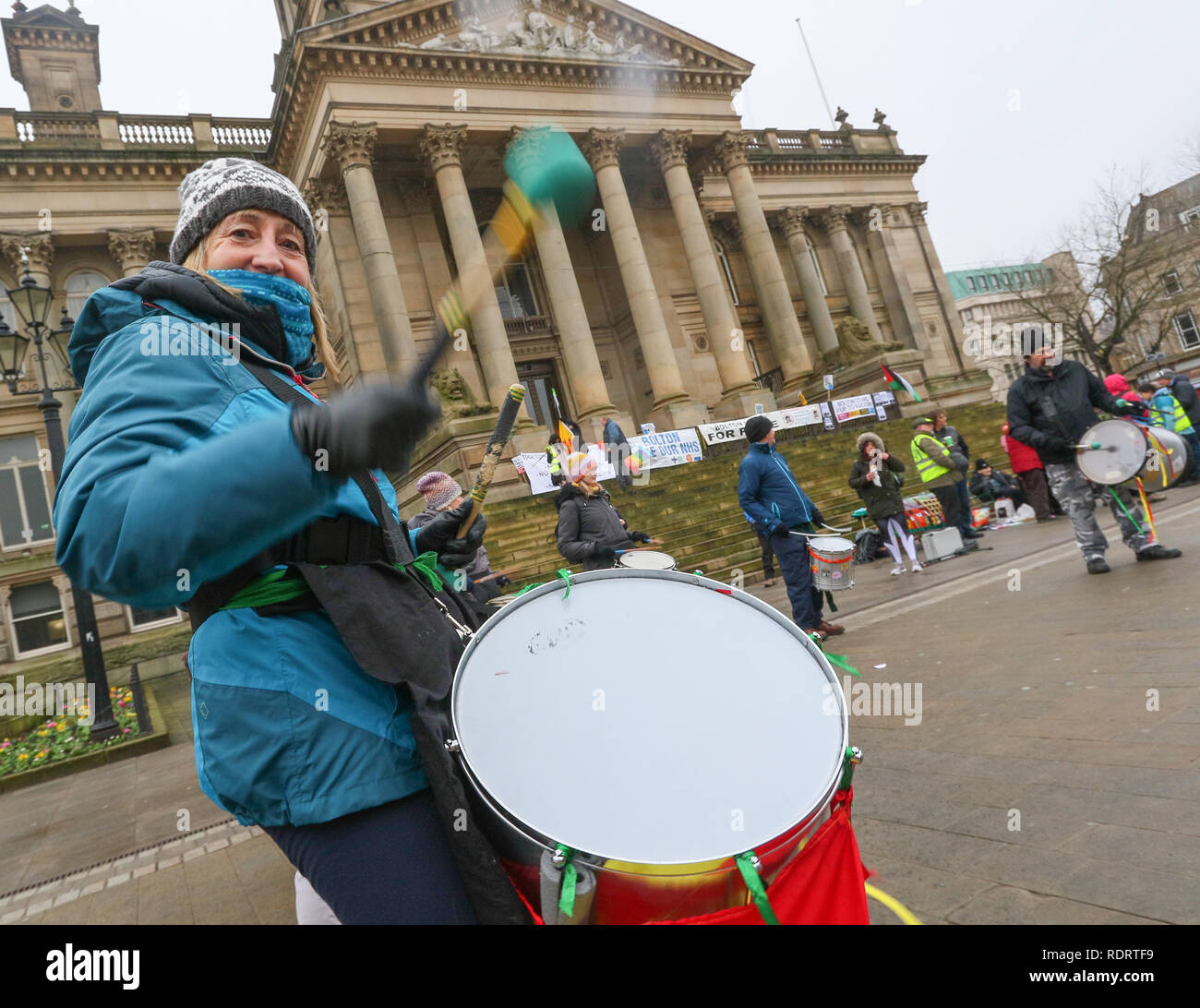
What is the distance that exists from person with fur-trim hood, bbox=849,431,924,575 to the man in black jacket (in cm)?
283

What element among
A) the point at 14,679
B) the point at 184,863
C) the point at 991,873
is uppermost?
the point at 14,679

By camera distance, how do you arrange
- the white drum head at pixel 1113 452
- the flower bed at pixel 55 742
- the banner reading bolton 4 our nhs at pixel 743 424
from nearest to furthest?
the white drum head at pixel 1113 452 → the flower bed at pixel 55 742 → the banner reading bolton 4 our nhs at pixel 743 424

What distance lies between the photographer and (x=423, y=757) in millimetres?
1211

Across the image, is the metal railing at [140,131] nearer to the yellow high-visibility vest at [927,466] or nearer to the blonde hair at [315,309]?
the yellow high-visibility vest at [927,466]

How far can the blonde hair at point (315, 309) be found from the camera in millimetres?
1542

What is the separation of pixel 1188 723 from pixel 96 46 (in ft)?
131

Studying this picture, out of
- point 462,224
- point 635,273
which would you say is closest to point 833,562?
point 462,224

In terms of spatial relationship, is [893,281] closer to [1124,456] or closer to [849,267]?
[849,267]

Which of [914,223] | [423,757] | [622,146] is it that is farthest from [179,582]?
[914,223]

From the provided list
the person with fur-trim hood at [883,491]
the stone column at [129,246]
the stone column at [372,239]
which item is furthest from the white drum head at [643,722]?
the stone column at [129,246]

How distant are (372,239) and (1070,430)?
18394 millimetres

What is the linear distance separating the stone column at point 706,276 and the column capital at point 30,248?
19319 mm

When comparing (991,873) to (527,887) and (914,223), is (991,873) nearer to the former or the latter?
(527,887)

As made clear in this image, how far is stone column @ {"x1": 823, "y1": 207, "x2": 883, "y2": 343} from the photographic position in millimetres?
33156
